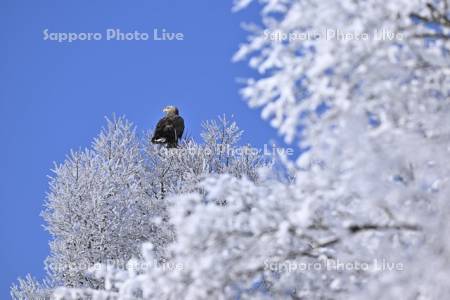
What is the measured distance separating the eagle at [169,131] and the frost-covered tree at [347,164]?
1116 cm

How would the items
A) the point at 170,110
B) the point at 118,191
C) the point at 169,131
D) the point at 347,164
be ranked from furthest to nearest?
the point at 170,110
the point at 169,131
the point at 118,191
the point at 347,164

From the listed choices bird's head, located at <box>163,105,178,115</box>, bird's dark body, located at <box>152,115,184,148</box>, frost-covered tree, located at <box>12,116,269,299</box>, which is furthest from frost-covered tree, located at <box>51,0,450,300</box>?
bird's head, located at <box>163,105,178,115</box>

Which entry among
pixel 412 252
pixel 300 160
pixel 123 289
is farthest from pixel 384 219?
pixel 123 289

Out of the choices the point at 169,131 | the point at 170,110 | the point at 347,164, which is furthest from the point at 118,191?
the point at 347,164

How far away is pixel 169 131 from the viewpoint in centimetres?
1702

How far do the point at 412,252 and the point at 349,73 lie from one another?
4.71ft

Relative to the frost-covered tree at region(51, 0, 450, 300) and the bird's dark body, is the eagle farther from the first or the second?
the frost-covered tree at region(51, 0, 450, 300)

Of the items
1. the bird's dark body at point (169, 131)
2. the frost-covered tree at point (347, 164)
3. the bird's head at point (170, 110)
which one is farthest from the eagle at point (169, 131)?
the frost-covered tree at point (347, 164)

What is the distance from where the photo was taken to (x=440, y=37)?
17.7 ft

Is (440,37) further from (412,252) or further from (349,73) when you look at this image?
(412,252)

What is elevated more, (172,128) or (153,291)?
(172,128)

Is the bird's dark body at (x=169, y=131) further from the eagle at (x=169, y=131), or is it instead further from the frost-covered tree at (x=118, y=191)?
the frost-covered tree at (x=118, y=191)

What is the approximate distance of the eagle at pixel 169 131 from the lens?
17.0 meters

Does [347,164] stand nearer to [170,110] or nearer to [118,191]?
[118,191]
